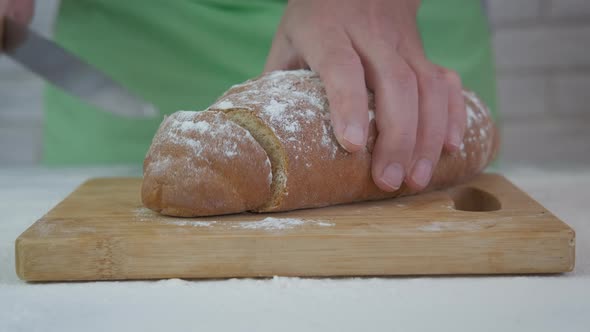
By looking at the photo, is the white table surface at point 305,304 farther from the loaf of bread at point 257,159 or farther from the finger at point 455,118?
the finger at point 455,118

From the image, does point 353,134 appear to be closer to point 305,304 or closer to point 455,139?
point 455,139

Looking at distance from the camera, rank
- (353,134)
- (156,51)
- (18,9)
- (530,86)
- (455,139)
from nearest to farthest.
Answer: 1. (353,134)
2. (455,139)
3. (18,9)
4. (156,51)
5. (530,86)

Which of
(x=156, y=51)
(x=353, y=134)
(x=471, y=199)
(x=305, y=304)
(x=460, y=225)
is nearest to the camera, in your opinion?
(x=305, y=304)

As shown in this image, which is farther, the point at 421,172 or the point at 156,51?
the point at 156,51

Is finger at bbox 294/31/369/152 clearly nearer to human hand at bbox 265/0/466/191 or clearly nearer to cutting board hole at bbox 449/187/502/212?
human hand at bbox 265/0/466/191

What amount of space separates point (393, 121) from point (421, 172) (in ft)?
0.38

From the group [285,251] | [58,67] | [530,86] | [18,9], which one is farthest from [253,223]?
[530,86]

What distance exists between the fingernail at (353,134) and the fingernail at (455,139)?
0.24m

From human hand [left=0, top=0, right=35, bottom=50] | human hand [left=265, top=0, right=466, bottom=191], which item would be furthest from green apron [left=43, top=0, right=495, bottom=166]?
human hand [left=265, top=0, right=466, bottom=191]

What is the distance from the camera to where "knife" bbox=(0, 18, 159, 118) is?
1698 mm

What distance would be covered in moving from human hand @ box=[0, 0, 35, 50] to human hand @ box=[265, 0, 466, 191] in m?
0.70

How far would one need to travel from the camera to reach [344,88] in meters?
1.37

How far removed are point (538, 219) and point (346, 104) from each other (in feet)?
1.28

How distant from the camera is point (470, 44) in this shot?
2381 millimetres
